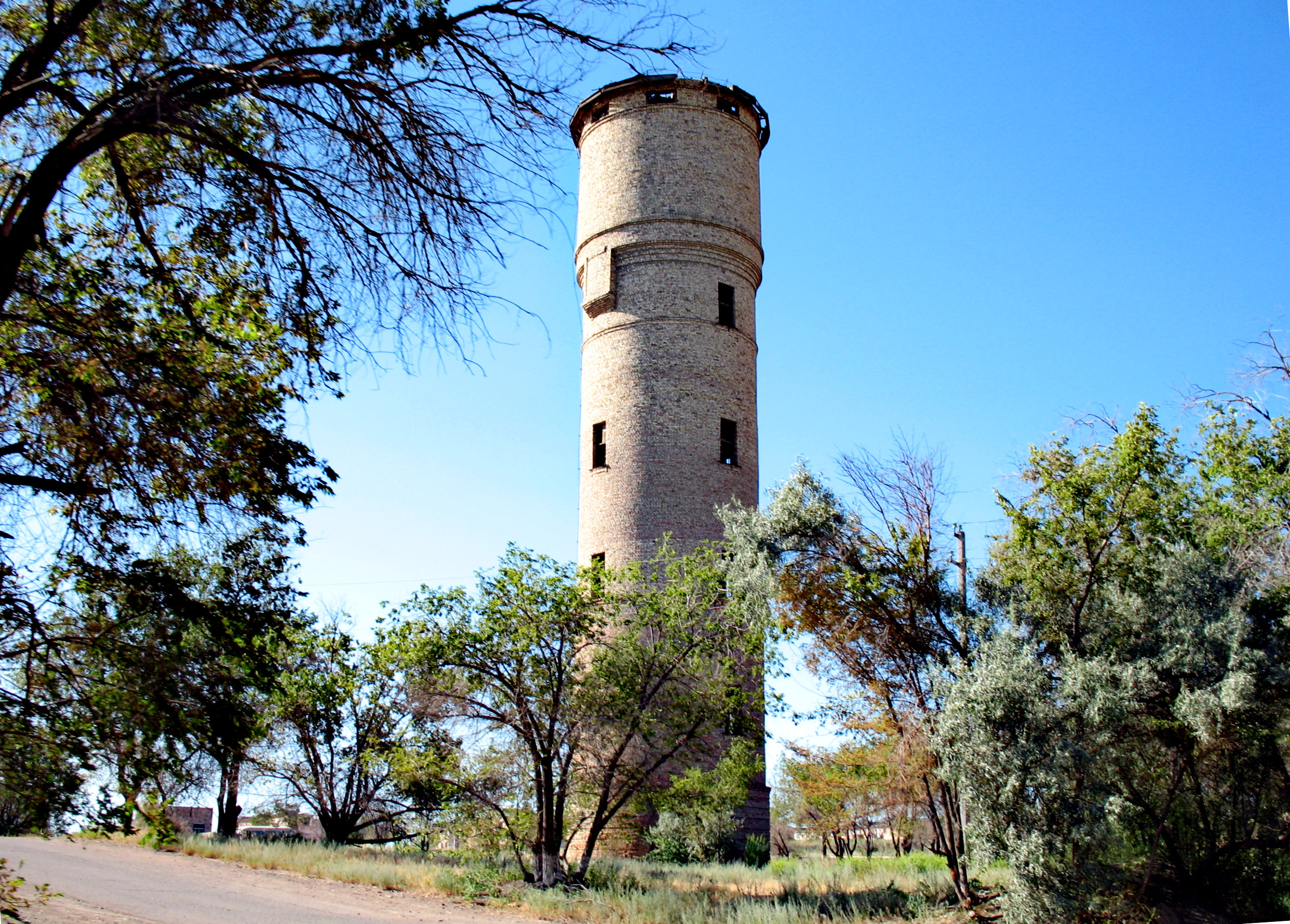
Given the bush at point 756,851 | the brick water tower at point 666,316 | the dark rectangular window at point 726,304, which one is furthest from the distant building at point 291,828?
the dark rectangular window at point 726,304

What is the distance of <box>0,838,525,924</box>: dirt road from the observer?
12.3 metres

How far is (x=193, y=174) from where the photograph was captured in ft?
20.9

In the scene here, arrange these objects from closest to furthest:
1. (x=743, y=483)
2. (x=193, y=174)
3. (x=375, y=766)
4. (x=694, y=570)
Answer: (x=193, y=174) → (x=694, y=570) → (x=375, y=766) → (x=743, y=483)

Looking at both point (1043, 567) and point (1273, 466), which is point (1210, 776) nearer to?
point (1043, 567)

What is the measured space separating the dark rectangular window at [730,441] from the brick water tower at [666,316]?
30 millimetres

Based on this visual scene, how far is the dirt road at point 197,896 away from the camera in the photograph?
40.3ft

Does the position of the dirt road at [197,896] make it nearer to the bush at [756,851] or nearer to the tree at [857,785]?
the tree at [857,785]

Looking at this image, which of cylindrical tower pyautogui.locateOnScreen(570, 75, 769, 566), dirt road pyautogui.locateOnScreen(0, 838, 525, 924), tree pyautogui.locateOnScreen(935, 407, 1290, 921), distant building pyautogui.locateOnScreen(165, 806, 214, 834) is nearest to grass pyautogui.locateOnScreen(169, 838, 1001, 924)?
dirt road pyautogui.locateOnScreen(0, 838, 525, 924)

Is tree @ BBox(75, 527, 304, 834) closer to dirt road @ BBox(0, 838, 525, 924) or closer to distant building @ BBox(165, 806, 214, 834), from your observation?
dirt road @ BBox(0, 838, 525, 924)

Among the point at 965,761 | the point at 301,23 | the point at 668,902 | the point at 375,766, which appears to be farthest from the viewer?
the point at 375,766

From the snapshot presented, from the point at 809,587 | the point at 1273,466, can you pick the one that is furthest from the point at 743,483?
the point at 1273,466

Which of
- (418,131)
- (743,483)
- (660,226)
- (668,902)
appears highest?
(660,226)

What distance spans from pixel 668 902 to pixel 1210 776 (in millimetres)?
7369

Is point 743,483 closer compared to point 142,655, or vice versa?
point 142,655
